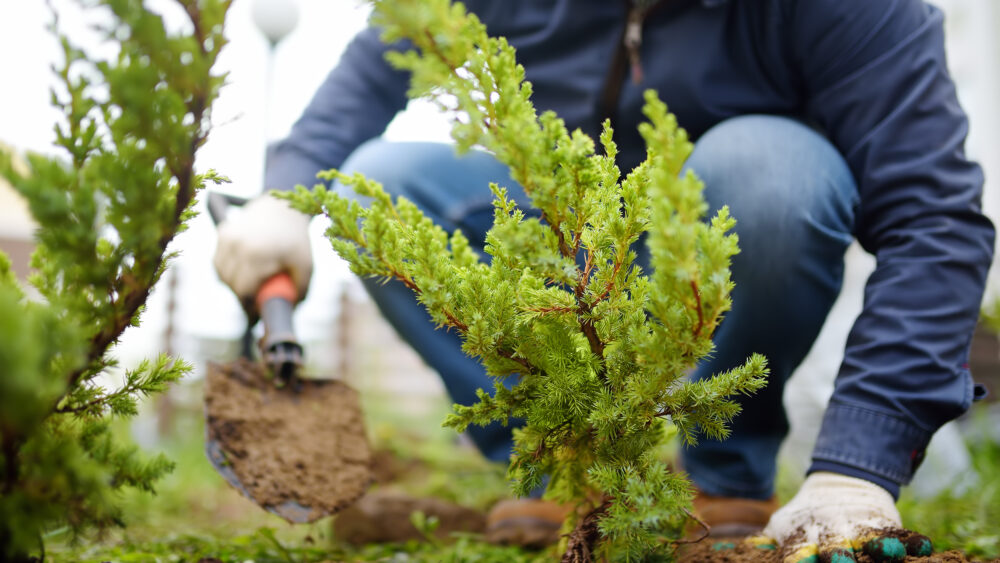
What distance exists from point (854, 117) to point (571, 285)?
1.10 metres

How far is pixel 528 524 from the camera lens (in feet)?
6.17

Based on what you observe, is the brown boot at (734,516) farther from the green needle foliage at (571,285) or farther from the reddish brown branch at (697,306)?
the reddish brown branch at (697,306)

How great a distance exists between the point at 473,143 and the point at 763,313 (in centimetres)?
107

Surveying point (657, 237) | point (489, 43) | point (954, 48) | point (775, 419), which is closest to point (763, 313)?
A: point (775, 419)

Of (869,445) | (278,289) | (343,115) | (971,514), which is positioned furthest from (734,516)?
(343,115)

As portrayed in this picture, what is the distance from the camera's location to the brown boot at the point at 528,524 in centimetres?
185

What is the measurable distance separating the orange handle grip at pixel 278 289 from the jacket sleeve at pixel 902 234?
1.31m

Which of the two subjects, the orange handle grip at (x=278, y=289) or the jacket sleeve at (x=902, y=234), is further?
the orange handle grip at (x=278, y=289)

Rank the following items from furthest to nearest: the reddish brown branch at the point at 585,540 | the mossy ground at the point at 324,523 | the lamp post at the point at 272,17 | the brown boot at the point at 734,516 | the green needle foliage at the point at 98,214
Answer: the lamp post at the point at 272,17, the brown boot at the point at 734,516, the mossy ground at the point at 324,523, the reddish brown branch at the point at 585,540, the green needle foliage at the point at 98,214

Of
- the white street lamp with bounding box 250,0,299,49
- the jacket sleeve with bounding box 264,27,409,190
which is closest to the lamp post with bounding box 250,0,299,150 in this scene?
the white street lamp with bounding box 250,0,299,49

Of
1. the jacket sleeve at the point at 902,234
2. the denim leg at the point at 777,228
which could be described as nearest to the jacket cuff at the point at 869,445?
the jacket sleeve at the point at 902,234

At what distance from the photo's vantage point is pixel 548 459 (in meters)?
1.08

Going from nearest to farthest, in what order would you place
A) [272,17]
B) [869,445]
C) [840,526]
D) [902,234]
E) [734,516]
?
[840,526], [869,445], [902,234], [734,516], [272,17]

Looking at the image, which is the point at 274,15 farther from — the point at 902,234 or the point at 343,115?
the point at 902,234
